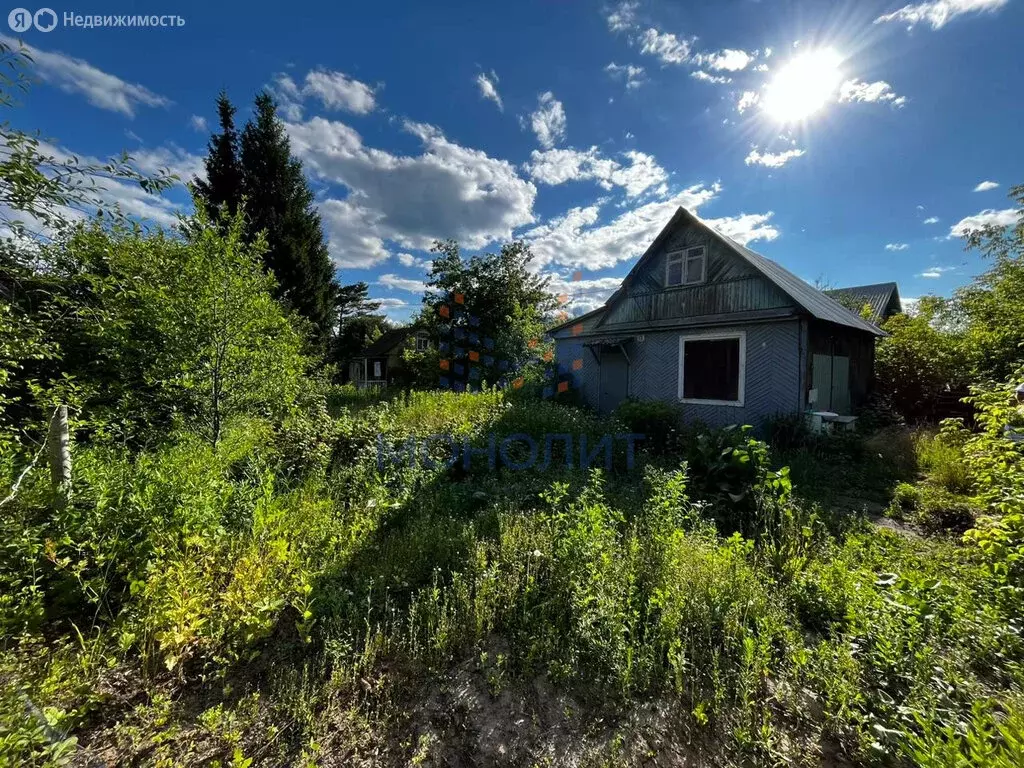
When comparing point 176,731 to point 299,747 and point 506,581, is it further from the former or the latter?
point 506,581

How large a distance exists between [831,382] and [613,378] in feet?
17.0

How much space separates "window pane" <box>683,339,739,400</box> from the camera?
917cm

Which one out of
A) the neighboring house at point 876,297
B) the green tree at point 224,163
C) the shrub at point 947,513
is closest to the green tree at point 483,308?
the green tree at point 224,163

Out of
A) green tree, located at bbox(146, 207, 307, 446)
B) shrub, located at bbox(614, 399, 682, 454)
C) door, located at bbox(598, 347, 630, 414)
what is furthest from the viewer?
door, located at bbox(598, 347, 630, 414)

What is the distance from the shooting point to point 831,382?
8875 millimetres

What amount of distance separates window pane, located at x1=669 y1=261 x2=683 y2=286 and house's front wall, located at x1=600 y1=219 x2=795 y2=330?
156mm

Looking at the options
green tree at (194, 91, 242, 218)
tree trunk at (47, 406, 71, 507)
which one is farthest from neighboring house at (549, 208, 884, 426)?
green tree at (194, 91, 242, 218)

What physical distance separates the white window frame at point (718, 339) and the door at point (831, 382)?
131 centimetres

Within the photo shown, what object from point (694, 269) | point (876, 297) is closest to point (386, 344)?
point (694, 269)

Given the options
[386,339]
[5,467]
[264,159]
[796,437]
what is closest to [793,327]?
[796,437]

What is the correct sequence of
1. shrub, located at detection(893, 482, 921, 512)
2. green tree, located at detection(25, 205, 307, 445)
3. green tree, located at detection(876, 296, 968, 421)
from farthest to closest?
green tree, located at detection(876, 296, 968, 421) → shrub, located at detection(893, 482, 921, 512) → green tree, located at detection(25, 205, 307, 445)

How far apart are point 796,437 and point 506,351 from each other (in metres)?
10.3

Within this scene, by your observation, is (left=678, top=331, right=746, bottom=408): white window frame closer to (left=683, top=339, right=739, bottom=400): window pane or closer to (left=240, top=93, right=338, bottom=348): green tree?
(left=683, top=339, right=739, bottom=400): window pane

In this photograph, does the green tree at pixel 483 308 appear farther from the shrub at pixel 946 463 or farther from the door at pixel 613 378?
the shrub at pixel 946 463
